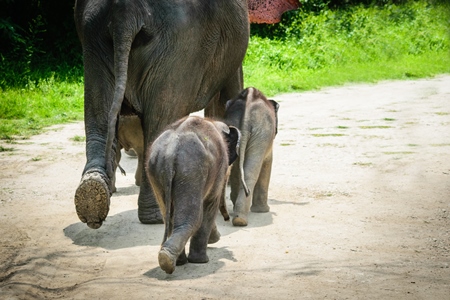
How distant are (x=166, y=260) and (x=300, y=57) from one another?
14.0m

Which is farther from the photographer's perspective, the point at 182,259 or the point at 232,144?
the point at 232,144

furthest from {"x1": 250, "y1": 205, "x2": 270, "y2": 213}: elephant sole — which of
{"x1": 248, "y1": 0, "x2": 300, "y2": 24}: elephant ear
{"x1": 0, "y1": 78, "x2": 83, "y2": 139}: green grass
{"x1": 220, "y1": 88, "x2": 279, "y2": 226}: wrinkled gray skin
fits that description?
{"x1": 0, "y1": 78, "x2": 83, "y2": 139}: green grass

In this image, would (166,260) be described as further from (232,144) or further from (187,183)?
(232,144)

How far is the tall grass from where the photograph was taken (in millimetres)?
16859

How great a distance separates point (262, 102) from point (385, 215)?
1355 millimetres

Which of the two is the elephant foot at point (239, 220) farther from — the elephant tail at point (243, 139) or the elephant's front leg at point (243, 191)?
the elephant tail at point (243, 139)

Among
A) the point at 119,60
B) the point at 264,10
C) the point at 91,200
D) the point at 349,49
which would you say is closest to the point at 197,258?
the point at 91,200

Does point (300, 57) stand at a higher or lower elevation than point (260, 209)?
lower

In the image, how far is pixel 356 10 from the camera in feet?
77.0

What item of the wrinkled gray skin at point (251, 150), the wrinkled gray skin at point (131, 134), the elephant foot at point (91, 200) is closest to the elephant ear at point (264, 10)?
the wrinkled gray skin at point (251, 150)

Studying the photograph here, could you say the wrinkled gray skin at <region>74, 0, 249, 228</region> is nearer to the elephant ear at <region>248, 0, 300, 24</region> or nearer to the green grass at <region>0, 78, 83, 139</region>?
the elephant ear at <region>248, 0, 300, 24</region>

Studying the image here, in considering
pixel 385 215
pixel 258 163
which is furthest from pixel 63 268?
pixel 385 215

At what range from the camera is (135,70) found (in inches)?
243

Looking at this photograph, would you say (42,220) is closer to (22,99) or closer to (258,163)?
(258,163)
